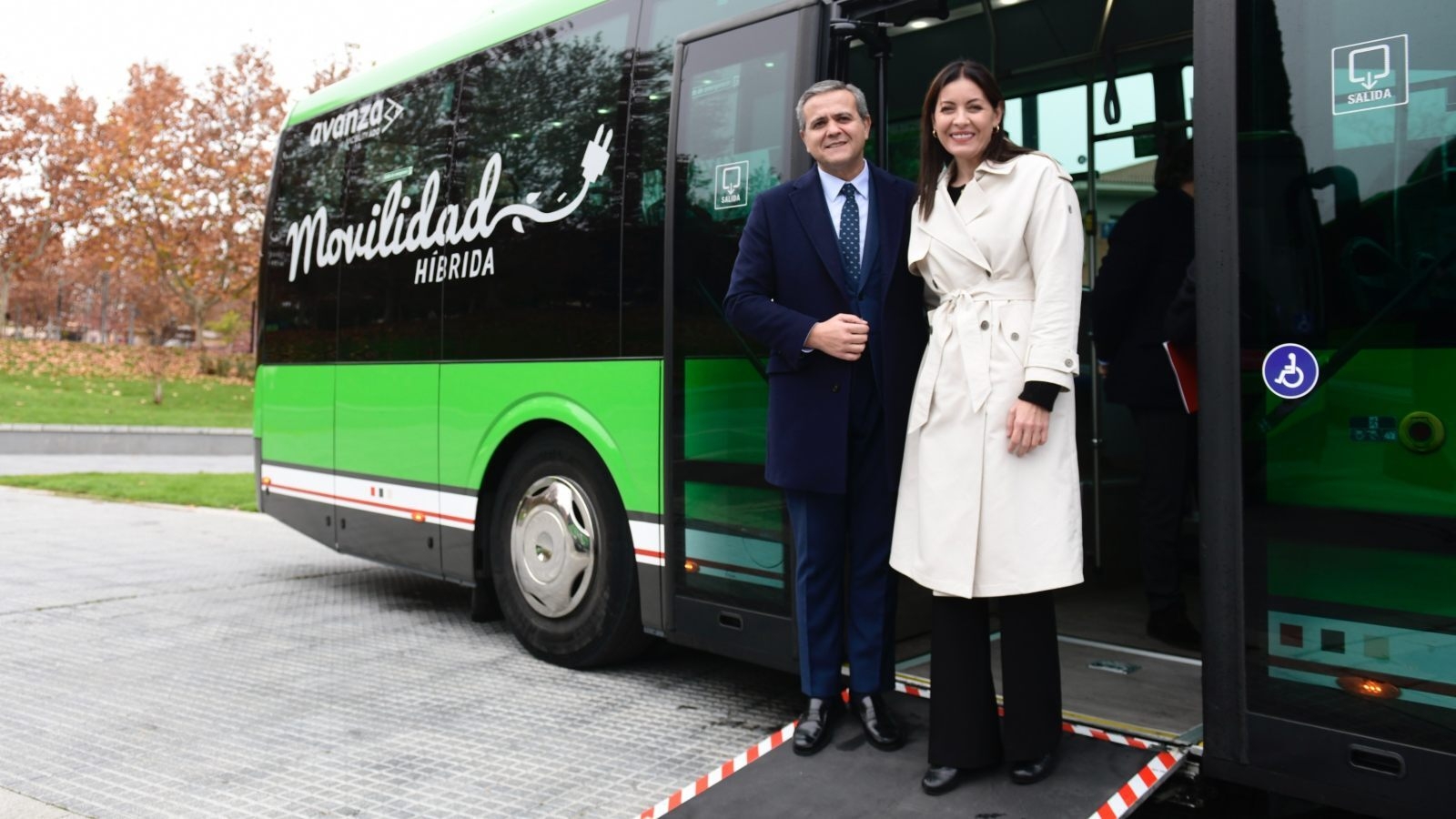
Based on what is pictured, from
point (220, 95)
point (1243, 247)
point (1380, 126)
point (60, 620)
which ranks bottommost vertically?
point (60, 620)

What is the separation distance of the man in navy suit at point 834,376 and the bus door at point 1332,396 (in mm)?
970

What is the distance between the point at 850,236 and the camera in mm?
3814

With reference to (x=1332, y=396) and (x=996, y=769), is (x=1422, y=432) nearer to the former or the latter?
(x=1332, y=396)

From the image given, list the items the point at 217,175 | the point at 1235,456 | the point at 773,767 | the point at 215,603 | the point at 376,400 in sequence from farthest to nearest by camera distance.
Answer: the point at 217,175, the point at 215,603, the point at 376,400, the point at 773,767, the point at 1235,456

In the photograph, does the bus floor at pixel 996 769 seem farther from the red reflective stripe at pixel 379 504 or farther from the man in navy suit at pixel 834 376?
the red reflective stripe at pixel 379 504

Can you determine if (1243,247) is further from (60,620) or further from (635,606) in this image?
(60,620)

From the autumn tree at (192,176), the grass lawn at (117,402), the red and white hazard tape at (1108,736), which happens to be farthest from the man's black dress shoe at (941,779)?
the autumn tree at (192,176)

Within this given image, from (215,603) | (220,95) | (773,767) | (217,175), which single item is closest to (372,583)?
(215,603)

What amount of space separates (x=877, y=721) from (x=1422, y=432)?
1.77 meters

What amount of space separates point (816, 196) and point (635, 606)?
7.03ft

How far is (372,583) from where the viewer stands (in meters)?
8.32

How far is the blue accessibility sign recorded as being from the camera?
2908 mm

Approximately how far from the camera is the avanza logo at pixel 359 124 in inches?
266

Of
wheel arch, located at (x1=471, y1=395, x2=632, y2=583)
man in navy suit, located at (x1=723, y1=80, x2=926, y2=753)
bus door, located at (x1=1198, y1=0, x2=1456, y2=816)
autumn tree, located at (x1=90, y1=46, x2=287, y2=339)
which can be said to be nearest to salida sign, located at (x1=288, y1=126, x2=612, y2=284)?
wheel arch, located at (x1=471, y1=395, x2=632, y2=583)
